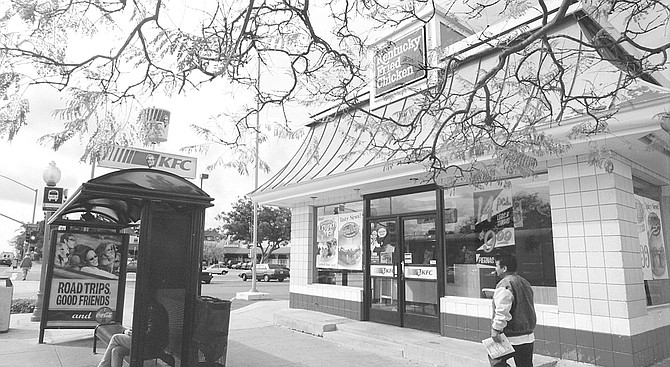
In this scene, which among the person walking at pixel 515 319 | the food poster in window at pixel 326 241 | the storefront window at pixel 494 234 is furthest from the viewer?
the food poster in window at pixel 326 241

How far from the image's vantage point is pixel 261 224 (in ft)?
150

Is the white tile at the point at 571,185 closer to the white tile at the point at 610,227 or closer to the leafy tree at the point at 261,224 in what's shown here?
the white tile at the point at 610,227

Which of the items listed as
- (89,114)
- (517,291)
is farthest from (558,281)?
(89,114)

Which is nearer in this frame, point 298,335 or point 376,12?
point 376,12

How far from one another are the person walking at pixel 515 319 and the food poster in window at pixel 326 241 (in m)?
6.74

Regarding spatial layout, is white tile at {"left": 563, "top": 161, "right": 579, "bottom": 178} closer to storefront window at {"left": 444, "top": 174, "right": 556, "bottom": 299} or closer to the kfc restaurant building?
the kfc restaurant building

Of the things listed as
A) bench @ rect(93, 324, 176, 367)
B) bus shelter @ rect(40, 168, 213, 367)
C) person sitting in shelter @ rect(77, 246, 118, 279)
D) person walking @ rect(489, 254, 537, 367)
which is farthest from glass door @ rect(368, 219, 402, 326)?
person sitting in shelter @ rect(77, 246, 118, 279)

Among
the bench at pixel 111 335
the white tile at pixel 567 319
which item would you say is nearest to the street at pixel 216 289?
the bench at pixel 111 335

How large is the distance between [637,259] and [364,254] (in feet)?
18.3

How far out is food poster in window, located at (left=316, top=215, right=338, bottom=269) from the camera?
1195 centimetres

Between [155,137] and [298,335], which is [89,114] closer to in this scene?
[155,137]

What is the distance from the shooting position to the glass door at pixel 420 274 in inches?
366

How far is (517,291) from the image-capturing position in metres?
5.41

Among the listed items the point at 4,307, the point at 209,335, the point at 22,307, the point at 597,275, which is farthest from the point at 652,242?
the point at 22,307
